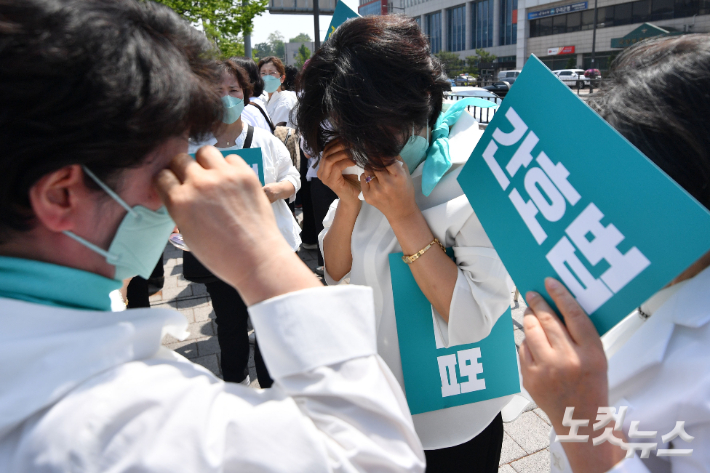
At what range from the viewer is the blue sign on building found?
47562 millimetres

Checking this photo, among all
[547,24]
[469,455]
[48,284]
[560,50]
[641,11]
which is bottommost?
[469,455]

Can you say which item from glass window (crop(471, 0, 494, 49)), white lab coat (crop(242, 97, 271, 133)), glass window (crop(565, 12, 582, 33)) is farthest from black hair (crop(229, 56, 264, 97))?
glass window (crop(471, 0, 494, 49))

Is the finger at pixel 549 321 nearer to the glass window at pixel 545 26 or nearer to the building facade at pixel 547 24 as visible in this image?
the building facade at pixel 547 24

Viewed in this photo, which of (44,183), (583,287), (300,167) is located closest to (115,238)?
(44,183)

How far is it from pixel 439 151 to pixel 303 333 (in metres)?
0.97

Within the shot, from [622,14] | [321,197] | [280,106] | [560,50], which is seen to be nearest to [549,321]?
[321,197]

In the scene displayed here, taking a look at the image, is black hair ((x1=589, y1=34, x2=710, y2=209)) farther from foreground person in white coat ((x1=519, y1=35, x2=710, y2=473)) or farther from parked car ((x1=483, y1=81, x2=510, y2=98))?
parked car ((x1=483, y1=81, x2=510, y2=98))

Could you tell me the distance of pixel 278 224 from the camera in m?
3.18

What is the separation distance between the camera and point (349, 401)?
777mm

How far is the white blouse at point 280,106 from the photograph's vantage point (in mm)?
6430

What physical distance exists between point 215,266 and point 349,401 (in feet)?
1.10

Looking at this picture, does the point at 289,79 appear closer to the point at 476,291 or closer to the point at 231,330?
the point at 231,330

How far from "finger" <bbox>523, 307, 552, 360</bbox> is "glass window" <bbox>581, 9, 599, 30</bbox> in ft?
185

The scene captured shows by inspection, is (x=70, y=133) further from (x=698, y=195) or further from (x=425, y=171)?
(x=698, y=195)
